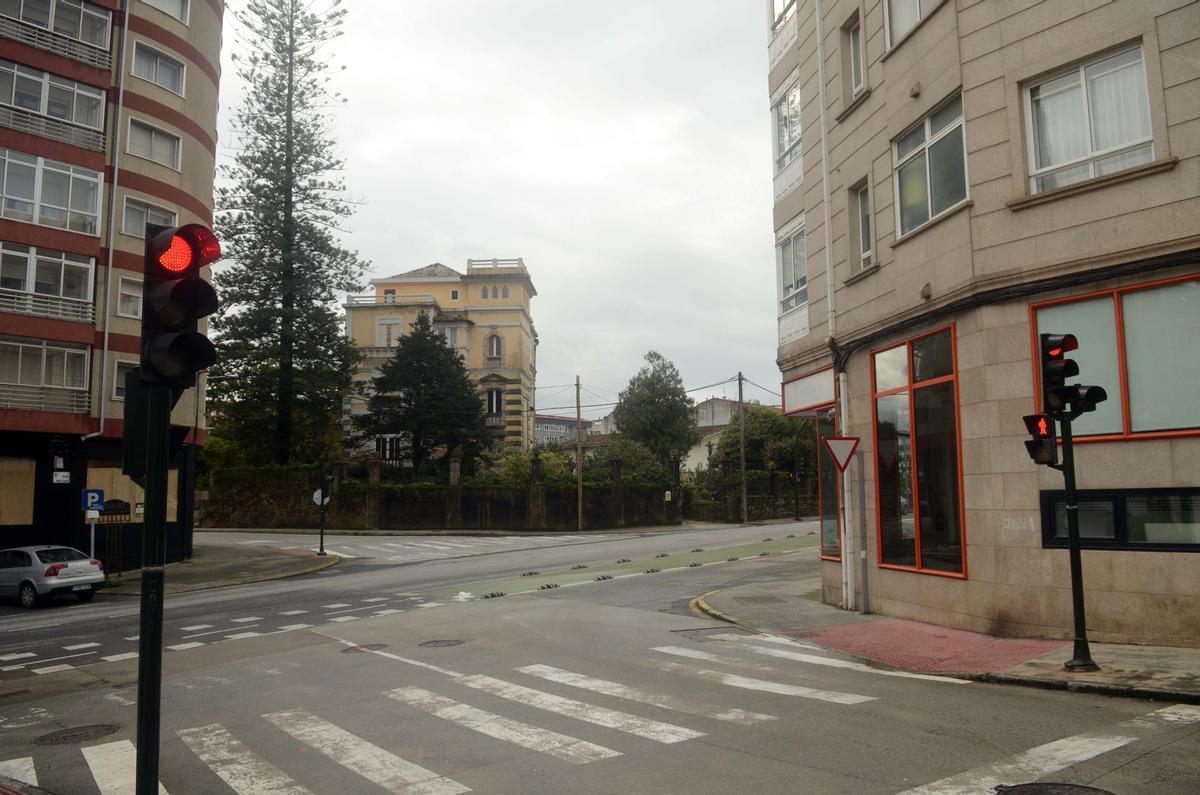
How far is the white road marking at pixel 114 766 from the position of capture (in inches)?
253

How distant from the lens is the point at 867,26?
15469 millimetres

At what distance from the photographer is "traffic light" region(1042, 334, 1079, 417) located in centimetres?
924

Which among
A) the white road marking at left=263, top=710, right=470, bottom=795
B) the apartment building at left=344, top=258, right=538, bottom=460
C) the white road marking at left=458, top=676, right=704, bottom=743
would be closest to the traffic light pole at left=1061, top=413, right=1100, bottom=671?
the white road marking at left=458, top=676, right=704, bottom=743

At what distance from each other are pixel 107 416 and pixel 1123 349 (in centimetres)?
2930

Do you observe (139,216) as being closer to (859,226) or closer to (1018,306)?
(859,226)

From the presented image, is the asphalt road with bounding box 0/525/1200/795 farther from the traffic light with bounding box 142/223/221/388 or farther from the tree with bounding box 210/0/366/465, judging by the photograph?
the tree with bounding box 210/0/366/465

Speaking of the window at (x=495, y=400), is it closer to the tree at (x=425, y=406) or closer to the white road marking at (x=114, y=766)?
the tree at (x=425, y=406)

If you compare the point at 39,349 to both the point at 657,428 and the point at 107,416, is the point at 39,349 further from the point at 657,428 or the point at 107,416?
the point at 657,428

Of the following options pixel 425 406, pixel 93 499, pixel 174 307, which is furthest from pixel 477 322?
pixel 174 307

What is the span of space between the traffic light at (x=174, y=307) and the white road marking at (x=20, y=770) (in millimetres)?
4017

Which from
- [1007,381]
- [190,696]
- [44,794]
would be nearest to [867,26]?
[1007,381]

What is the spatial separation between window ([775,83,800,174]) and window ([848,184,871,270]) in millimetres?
3020

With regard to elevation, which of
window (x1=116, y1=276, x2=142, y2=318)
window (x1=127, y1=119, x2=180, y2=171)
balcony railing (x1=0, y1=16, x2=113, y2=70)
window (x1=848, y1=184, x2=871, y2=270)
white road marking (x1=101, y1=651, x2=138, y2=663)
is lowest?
white road marking (x1=101, y1=651, x2=138, y2=663)

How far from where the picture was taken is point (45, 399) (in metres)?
27.2
